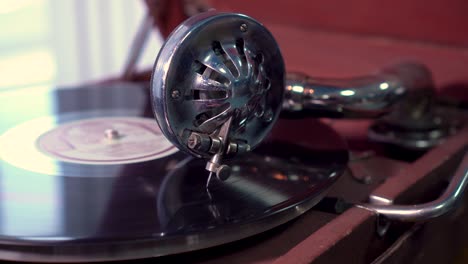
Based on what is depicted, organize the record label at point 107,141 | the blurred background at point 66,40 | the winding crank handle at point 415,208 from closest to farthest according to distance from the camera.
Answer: the winding crank handle at point 415,208 → the record label at point 107,141 → the blurred background at point 66,40

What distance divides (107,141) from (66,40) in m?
1.27

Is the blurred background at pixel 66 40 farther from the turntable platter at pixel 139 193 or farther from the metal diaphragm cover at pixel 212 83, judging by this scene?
the metal diaphragm cover at pixel 212 83

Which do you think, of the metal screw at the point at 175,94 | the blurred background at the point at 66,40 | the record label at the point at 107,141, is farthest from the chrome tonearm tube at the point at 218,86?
the blurred background at the point at 66,40

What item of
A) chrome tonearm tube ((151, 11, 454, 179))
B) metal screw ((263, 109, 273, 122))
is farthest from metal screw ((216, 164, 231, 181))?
metal screw ((263, 109, 273, 122))

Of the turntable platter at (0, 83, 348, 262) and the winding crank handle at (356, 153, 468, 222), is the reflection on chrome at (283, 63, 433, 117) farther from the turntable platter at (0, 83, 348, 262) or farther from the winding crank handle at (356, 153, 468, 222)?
the winding crank handle at (356, 153, 468, 222)

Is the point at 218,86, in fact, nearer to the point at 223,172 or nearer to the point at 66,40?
the point at 223,172

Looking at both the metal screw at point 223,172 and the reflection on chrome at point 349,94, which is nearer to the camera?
the metal screw at point 223,172

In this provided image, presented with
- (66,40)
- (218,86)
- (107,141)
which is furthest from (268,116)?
(66,40)

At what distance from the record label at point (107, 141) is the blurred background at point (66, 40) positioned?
1.01 m

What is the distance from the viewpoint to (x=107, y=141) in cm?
87

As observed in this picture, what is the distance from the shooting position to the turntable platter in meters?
0.58

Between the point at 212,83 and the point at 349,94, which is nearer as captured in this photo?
the point at 212,83

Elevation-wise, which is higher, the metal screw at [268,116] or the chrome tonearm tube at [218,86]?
the chrome tonearm tube at [218,86]

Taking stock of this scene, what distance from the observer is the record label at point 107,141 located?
808 mm
